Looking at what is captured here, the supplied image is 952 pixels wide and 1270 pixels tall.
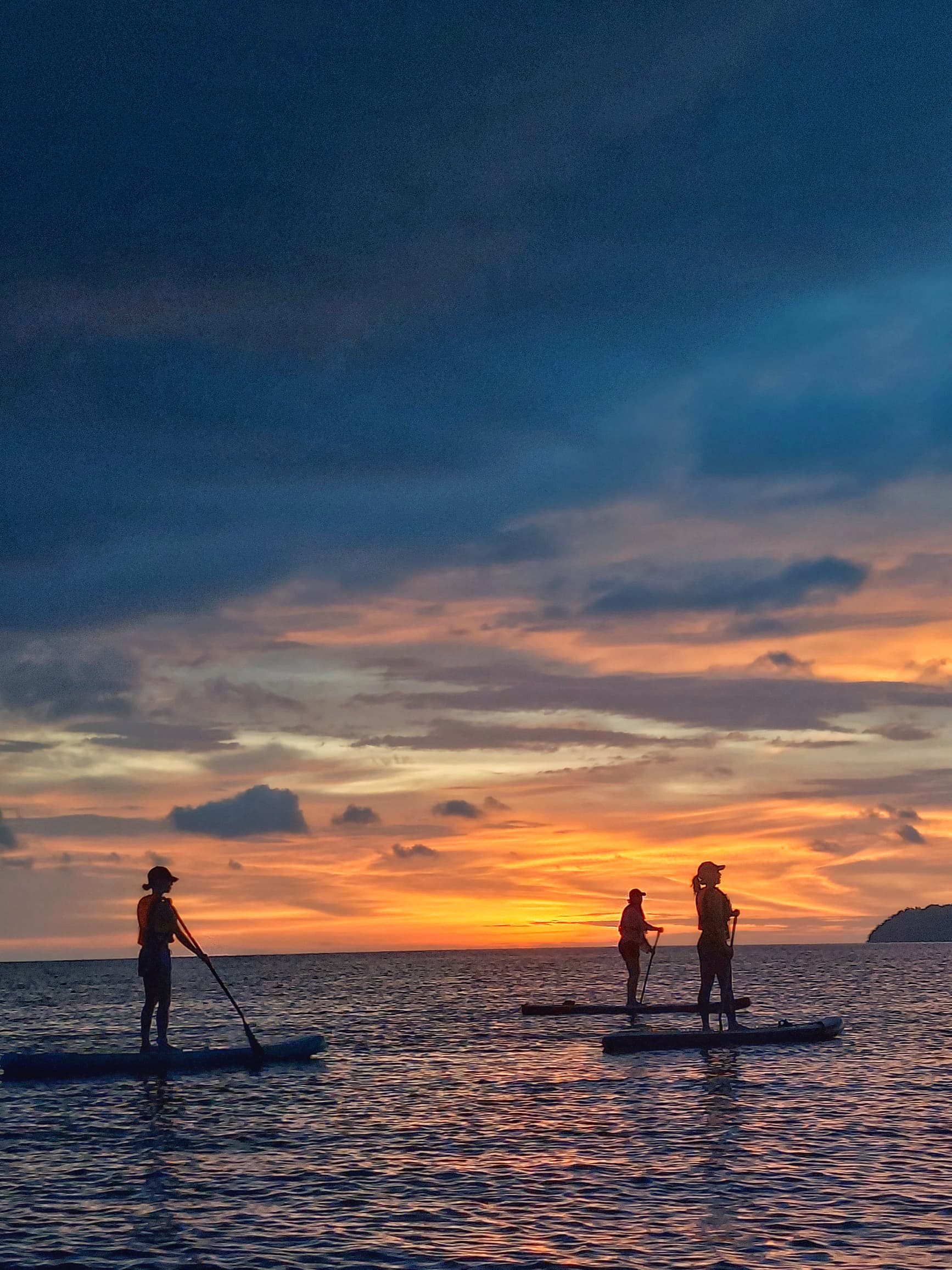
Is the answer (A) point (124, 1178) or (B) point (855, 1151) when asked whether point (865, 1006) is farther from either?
(A) point (124, 1178)

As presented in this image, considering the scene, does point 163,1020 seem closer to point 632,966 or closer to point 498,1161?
point 498,1161

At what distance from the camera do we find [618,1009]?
139 feet

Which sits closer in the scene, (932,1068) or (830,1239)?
(830,1239)

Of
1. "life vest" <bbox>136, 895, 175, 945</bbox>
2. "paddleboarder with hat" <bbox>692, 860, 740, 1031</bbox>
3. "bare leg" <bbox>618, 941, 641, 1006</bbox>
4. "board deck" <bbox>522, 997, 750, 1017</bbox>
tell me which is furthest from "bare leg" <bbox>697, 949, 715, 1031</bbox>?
"life vest" <bbox>136, 895, 175, 945</bbox>

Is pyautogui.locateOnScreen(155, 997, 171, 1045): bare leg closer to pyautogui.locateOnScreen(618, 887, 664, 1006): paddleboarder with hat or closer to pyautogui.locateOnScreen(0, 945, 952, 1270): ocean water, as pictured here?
pyautogui.locateOnScreen(0, 945, 952, 1270): ocean water

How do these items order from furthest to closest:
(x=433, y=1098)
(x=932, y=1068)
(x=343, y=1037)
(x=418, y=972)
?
1. (x=418, y=972)
2. (x=343, y=1037)
3. (x=932, y=1068)
4. (x=433, y=1098)

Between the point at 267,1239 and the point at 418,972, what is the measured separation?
12611 centimetres

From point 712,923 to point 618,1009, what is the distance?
13759 mm

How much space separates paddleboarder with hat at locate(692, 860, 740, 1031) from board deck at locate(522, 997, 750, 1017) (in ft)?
28.5

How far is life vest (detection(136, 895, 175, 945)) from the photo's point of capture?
27.0 meters

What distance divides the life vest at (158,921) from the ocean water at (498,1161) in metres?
3.06

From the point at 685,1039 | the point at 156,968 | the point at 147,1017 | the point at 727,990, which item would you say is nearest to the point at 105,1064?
the point at 147,1017

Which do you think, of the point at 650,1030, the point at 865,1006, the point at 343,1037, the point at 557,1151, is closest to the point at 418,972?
the point at 865,1006

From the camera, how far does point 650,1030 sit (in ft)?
105
